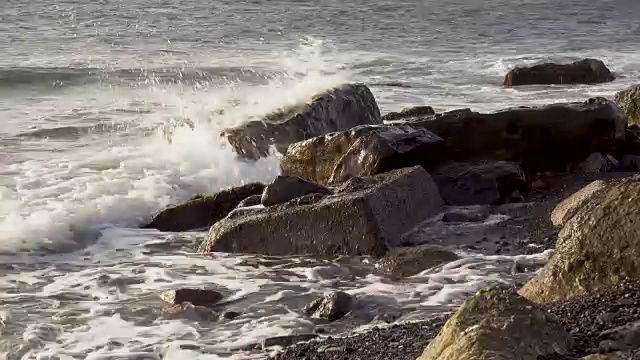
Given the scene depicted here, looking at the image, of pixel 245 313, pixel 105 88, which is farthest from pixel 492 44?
pixel 245 313

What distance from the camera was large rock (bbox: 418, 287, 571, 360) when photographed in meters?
3.53

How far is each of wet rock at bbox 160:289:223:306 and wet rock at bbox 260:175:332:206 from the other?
140cm

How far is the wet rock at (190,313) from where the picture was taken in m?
5.39

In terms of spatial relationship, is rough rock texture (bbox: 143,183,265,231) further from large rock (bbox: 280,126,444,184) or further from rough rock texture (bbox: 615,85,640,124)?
rough rock texture (bbox: 615,85,640,124)

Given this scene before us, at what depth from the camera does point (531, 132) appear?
26.7 ft

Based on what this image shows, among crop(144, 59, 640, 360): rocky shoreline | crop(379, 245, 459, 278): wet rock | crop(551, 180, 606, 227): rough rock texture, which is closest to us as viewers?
crop(144, 59, 640, 360): rocky shoreline

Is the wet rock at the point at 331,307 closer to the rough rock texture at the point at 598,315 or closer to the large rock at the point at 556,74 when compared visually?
the rough rock texture at the point at 598,315

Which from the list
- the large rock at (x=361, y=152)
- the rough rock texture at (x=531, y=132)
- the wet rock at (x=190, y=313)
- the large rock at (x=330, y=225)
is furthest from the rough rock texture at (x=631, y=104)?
the wet rock at (x=190, y=313)

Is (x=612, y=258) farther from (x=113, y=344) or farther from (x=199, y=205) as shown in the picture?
(x=199, y=205)

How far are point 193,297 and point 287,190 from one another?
5.34 feet

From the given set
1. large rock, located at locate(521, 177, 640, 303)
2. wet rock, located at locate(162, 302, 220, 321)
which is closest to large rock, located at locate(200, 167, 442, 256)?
wet rock, located at locate(162, 302, 220, 321)

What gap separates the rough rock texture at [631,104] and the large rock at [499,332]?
20.7 feet

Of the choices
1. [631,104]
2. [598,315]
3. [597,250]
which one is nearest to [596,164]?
[631,104]

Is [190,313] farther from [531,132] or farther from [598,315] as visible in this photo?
[531,132]
